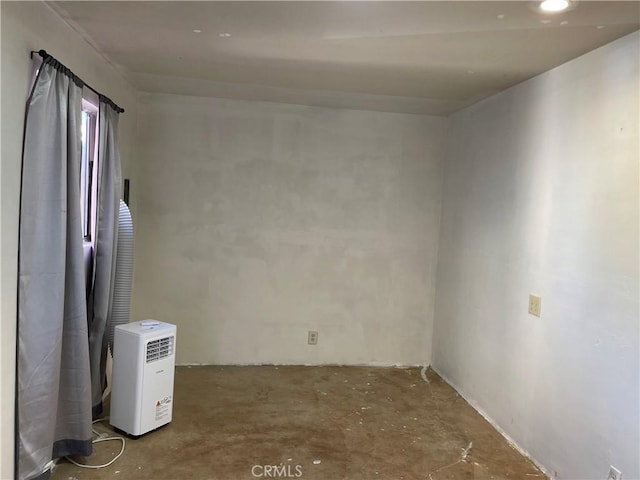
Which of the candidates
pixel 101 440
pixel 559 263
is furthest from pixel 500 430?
pixel 101 440

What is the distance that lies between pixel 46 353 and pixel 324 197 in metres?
2.51

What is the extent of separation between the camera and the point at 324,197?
3.96 metres

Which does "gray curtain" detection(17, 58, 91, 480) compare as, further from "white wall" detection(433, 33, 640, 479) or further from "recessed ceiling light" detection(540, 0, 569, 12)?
"white wall" detection(433, 33, 640, 479)

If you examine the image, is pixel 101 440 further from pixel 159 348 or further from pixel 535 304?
pixel 535 304

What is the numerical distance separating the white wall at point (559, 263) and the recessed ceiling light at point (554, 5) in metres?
0.50

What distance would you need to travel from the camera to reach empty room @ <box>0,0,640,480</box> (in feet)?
6.54

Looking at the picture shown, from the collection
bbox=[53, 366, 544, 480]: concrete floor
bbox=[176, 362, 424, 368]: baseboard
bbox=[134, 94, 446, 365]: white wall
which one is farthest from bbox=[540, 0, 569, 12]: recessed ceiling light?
bbox=[176, 362, 424, 368]: baseboard

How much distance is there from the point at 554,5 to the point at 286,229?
8.65 feet

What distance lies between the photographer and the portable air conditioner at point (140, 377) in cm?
258

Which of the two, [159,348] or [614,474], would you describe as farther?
[159,348]

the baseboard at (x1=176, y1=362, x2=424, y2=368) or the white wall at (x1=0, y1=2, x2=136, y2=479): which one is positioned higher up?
the white wall at (x1=0, y1=2, x2=136, y2=479)

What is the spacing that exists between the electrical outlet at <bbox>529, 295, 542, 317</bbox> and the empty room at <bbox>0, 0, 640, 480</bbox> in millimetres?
24

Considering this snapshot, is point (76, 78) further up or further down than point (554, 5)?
further down

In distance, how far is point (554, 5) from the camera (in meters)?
1.78
